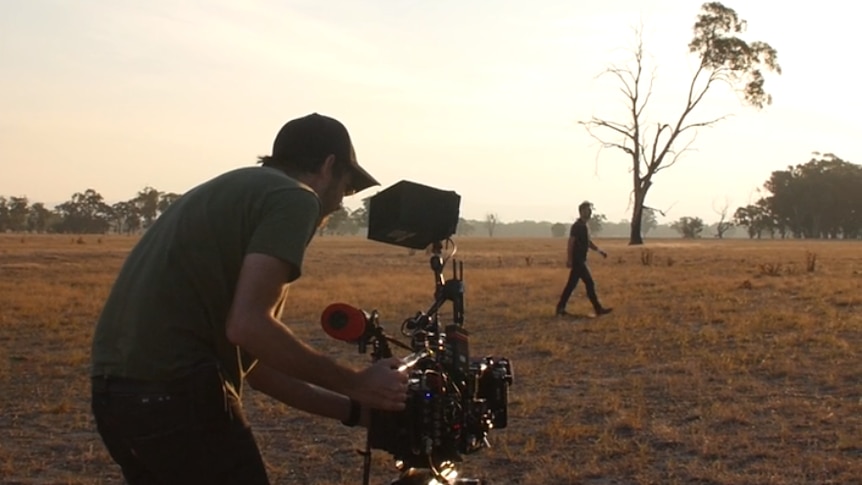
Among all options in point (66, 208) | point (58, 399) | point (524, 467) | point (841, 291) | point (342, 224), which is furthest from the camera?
point (342, 224)

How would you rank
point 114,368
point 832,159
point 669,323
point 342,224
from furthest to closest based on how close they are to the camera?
point 342,224 → point 832,159 → point 669,323 → point 114,368

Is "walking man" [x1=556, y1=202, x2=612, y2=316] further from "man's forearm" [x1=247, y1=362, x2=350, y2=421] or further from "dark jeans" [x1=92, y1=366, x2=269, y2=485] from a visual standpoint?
"dark jeans" [x1=92, y1=366, x2=269, y2=485]

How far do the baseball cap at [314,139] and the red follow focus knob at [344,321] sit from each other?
423 mm

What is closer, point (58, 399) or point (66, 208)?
point (58, 399)

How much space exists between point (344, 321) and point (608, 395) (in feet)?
23.4

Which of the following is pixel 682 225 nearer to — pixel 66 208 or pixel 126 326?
pixel 66 208

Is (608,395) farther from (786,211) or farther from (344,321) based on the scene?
(786,211)

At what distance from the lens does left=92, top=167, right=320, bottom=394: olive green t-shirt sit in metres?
2.91

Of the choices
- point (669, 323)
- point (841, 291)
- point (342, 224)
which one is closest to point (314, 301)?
point (669, 323)

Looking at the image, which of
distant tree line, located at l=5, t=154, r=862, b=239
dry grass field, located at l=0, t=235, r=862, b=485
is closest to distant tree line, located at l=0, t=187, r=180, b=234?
distant tree line, located at l=5, t=154, r=862, b=239

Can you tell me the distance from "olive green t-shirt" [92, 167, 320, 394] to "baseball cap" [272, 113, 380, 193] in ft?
0.44

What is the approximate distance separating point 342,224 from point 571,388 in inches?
5815

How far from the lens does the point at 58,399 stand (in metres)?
10.0

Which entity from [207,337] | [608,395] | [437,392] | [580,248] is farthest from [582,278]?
[207,337]
